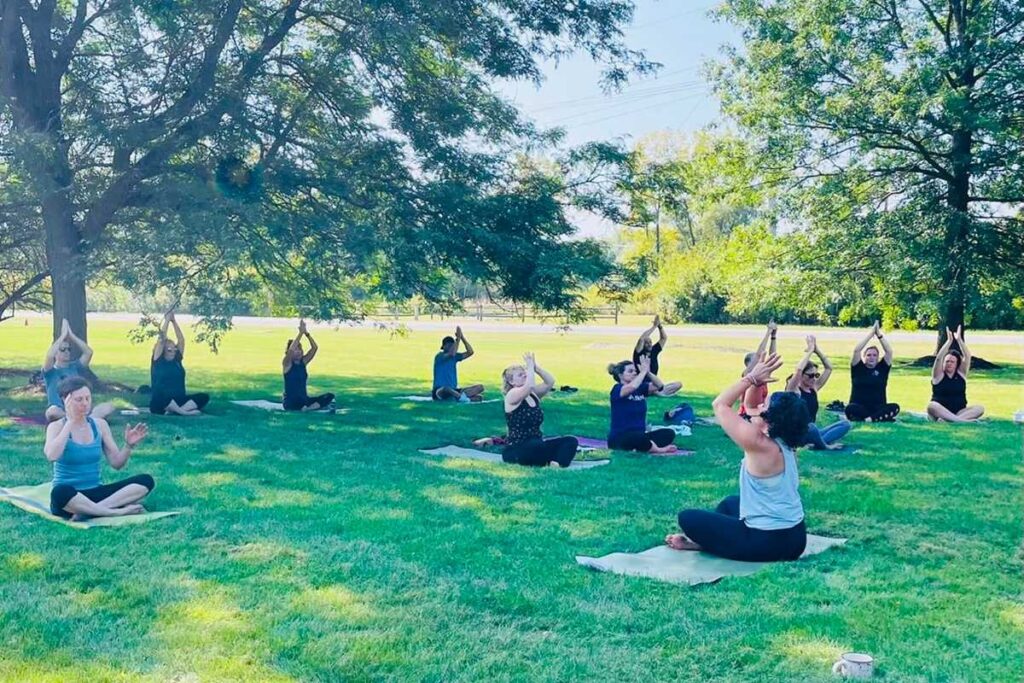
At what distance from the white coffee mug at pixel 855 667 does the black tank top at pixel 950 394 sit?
30.7 feet

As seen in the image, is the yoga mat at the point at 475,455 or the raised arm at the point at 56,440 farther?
the yoga mat at the point at 475,455

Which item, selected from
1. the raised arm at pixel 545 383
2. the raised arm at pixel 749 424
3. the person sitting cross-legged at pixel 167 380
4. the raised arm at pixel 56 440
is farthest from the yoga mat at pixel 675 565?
the person sitting cross-legged at pixel 167 380

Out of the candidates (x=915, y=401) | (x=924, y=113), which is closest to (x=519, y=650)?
(x=915, y=401)

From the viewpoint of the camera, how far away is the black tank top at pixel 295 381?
13.1m

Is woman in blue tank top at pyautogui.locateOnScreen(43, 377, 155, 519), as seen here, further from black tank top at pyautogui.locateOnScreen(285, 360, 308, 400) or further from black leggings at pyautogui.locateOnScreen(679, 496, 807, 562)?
black tank top at pyautogui.locateOnScreen(285, 360, 308, 400)

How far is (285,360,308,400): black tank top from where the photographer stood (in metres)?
13.1

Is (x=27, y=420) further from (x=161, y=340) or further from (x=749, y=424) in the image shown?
(x=749, y=424)

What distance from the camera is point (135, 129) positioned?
11141mm

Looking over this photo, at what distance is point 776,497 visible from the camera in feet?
17.8

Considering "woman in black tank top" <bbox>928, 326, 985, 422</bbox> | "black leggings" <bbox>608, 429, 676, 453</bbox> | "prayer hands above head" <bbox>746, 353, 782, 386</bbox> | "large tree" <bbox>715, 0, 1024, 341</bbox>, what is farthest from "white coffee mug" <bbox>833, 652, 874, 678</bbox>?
"large tree" <bbox>715, 0, 1024, 341</bbox>

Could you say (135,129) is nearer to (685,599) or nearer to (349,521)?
(349,521)

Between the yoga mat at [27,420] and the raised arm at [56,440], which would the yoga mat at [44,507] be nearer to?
the raised arm at [56,440]

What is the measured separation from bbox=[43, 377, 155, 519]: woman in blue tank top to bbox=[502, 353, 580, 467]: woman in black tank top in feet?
11.2

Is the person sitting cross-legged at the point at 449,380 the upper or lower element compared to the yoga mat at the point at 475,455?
upper
